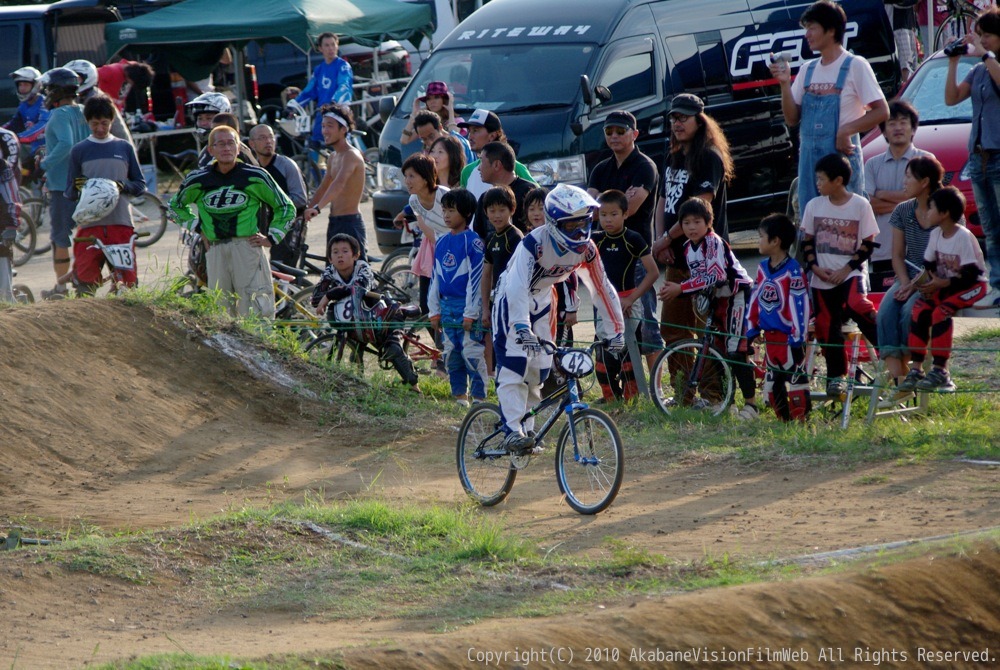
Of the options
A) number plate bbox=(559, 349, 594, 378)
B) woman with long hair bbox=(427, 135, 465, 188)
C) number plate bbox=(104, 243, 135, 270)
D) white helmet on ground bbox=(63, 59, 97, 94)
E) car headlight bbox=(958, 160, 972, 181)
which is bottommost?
number plate bbox=(559, 349, 594, 378)

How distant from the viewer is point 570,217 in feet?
23.0

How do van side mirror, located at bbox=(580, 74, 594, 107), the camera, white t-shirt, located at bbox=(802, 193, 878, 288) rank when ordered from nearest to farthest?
white t-shirt, located at bbox=(802, 193, 878, 288) < the camera < van side mirror, located at bbox=(580, 74, 594, 107)

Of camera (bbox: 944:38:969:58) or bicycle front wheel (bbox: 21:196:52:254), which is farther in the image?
bicycle front wheel (bbox: 21:196:52:254)

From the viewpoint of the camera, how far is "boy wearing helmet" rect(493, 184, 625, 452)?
7.07 meters

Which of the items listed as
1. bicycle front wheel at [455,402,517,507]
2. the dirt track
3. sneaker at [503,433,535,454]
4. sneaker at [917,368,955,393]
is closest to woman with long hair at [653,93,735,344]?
the dirt track

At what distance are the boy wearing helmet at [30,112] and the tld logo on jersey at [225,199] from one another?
890 centimetres

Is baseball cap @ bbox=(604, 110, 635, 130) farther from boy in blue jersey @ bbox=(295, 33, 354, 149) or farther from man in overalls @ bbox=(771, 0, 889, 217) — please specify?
boy in blue jersey @ bbox=(295, 33, 354, 149)

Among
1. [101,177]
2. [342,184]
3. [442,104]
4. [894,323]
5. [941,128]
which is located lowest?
[894,323]

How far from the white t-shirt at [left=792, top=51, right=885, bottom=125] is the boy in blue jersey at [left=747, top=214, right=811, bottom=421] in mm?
1392

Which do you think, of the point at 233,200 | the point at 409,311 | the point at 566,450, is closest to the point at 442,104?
the point at 409,311

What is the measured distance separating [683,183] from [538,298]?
7.85 ft

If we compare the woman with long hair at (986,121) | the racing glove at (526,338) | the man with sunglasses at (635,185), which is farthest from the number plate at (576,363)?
the woman with long hair at (986,121)

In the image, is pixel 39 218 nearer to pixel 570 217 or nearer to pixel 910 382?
pixel 570 217

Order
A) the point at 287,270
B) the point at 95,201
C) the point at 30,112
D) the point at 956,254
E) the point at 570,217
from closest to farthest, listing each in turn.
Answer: the point at 570,217 < the point at 956,254 < the point at 95,201 < the point at 287,270 < the point at 30,112
